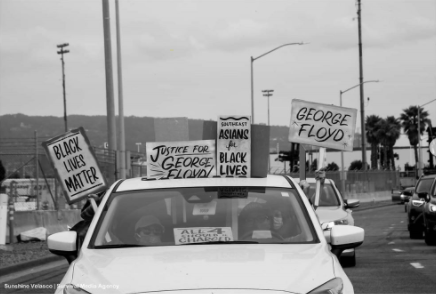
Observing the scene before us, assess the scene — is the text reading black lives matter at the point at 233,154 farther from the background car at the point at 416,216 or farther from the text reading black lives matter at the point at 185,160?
the background car at the point at 416,216

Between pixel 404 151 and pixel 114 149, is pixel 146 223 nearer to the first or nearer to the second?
pixel 114 149

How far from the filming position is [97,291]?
14.1ft

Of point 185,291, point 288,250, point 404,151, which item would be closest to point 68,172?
point 288,250

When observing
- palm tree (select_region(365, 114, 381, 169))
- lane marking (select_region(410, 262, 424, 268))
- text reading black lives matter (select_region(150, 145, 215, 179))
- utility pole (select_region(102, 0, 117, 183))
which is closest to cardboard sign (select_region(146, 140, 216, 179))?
text reading black lives matter (select_region(150, 145, 215, 179))

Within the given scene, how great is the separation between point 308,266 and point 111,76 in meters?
18.6

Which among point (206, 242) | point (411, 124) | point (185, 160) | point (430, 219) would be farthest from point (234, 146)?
point (411, 124)

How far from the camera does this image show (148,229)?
18.6 ft

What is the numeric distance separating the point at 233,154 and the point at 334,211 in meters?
7.28

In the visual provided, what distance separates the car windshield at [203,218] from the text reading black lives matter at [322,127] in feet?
15.0

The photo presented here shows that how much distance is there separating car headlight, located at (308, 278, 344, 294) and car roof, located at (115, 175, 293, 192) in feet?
5.20

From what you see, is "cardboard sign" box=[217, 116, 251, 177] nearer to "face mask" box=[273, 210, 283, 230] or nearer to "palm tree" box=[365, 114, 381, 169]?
"face mask" box=[273, 210, 283, 230]

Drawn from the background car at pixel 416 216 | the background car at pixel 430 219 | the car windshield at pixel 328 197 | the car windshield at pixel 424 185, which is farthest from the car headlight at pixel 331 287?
the car windshield at pixel 424 185

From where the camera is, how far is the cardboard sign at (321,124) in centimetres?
1042

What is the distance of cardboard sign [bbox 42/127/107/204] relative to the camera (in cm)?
876
